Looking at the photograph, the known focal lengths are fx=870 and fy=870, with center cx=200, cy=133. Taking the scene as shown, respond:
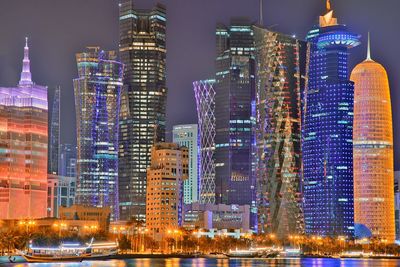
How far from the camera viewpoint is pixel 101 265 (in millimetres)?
191375

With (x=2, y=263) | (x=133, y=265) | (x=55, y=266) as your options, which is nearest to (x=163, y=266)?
(x=133, y=265)

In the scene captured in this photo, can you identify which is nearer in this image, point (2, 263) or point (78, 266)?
point (78, 266)

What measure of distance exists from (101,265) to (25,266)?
18.6 meters

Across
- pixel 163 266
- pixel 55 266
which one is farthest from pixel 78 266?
pixel 163 266

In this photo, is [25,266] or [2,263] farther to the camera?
[2,263]

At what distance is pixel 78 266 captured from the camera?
18412 cm

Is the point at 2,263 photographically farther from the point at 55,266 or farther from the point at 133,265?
the point at 133,265

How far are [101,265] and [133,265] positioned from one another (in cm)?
712

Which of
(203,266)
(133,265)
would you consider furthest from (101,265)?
(203,266)

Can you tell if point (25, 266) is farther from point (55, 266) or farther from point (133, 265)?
point (133, 265)

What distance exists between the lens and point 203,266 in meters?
195

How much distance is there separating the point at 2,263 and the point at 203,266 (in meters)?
45.4

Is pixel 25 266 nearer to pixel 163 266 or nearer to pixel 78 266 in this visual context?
pixel 78 266

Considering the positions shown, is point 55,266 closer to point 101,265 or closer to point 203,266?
point 101,265
